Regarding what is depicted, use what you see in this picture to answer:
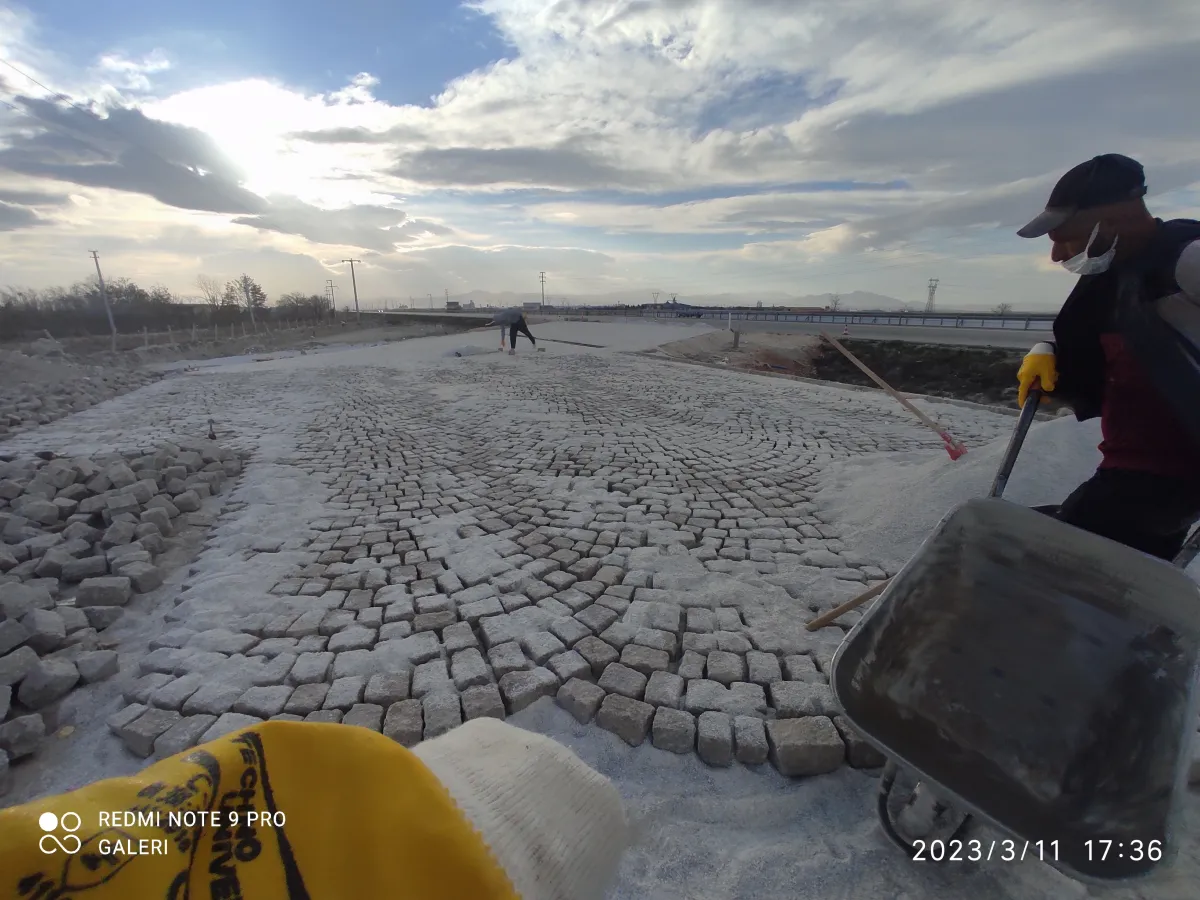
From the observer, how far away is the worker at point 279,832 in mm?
788

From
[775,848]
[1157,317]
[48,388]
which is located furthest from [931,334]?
[48,388]

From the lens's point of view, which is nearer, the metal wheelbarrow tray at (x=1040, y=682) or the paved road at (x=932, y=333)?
the metal wheelbarrow tray at (x=1040, y=682)

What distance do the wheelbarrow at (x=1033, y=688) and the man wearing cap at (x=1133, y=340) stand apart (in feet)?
0.95

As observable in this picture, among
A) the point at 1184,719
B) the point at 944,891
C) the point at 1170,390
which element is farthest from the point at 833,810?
the point at 1170,390

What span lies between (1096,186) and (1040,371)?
0.70 meters

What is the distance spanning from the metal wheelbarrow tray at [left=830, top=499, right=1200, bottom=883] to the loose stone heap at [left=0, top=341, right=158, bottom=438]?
11.3 metres

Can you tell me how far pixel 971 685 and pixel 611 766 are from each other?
146 cm

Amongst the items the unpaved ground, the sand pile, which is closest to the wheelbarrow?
the sand pile

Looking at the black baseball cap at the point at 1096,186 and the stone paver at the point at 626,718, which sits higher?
the black baseball cap at the point at 1096,186

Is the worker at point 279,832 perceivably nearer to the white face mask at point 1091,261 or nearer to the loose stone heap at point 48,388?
the white face mask at point 1091,261

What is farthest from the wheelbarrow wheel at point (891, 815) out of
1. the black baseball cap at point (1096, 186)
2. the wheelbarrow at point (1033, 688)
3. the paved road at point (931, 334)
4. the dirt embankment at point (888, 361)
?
the paved road at point (931, 334)

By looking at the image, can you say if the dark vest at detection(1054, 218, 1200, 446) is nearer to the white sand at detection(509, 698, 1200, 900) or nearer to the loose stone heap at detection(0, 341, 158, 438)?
the white sand at detection(509, 698, 1200, 900)

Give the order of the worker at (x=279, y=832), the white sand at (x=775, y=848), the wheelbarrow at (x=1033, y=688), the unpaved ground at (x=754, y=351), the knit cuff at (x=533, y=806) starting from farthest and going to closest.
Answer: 1. the unpaved ground at (x=754, y=351)
2. the white sand at (x=775, y=848)
3. the wheelbarrow at (x=1033, y=688)
4. the knit cuff at (x=533, y=806)
5. the worker at (x=279, y=832)

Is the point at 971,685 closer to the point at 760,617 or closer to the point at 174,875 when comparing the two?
the point at 760,617
